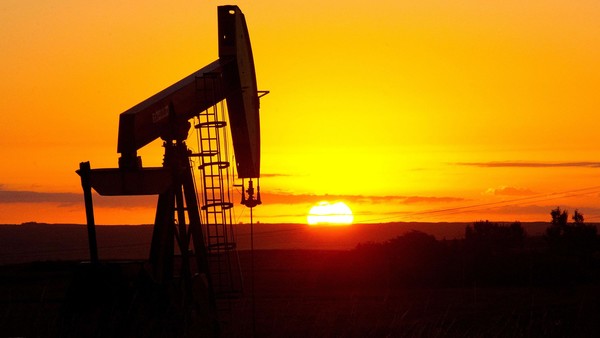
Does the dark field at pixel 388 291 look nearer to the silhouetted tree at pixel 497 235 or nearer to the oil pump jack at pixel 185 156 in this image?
the oil pump jack at pixel 185 156

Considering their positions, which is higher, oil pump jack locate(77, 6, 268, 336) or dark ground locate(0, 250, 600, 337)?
oil pump jack locate(77, 6, 268, 336)

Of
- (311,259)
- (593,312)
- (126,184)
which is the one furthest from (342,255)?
(126,184)

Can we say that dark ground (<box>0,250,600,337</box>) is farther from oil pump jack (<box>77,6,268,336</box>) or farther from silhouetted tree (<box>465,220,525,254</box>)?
silhouetted tree (<box>465,220,525,254</box>)

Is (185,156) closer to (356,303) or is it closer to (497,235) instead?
(356,303)

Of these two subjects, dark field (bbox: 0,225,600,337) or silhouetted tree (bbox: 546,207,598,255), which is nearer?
dark field (bbox: 0,225,600,337)

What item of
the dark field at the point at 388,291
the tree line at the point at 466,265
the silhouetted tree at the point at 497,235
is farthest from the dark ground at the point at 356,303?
the silhouetted tree at the point at 497,235

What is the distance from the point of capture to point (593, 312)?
19859 mm

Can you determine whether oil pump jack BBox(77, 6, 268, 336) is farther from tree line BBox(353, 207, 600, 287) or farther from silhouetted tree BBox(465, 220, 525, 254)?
silhouetted tree BBox(465, 220, 525, 254)

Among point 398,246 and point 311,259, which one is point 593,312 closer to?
Answer: point 398,246

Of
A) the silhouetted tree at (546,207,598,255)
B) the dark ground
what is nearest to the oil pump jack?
the dark ground

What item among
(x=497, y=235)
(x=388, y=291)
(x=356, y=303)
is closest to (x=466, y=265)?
(x=388, y=291)

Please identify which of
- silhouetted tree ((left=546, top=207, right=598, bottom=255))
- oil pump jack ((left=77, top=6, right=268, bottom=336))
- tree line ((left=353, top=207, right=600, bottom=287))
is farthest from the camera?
silhouetted tree ((left=546, top=207, right=598, bottom=255))

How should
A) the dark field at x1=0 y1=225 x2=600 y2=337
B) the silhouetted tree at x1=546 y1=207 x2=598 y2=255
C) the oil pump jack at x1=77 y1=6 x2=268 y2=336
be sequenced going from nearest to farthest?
the oil pump jack at x1=77 y1=6 x2=268 y2=336 < the dark field at x1=0 y1=225 x2=600 y2=337 < the silhouetted tree at x1=546 y1=207 x2=598 y2=255

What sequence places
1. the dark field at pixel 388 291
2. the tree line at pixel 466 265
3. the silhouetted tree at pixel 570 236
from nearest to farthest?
the dark field at pixel 388 291
the tree line at pixel 466 265
the silhouetted tree at pixel 570 236
